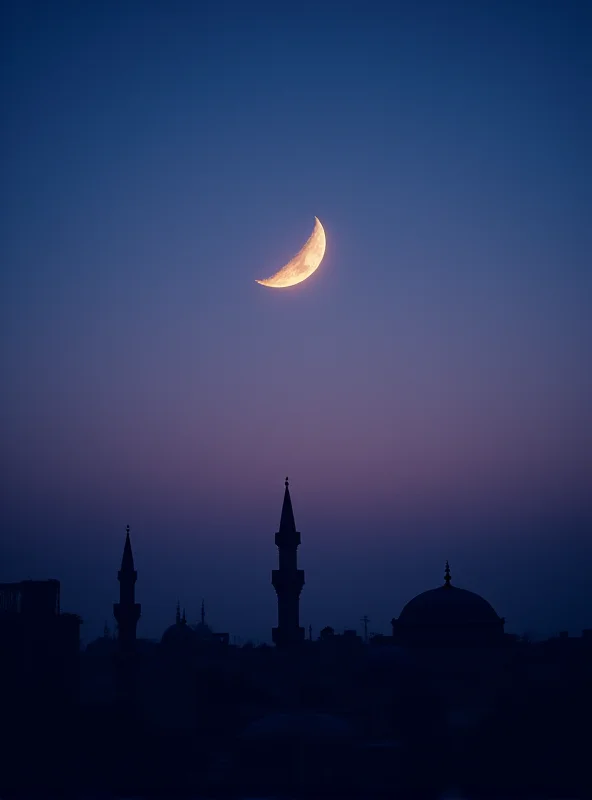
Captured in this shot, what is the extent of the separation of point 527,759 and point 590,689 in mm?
9774

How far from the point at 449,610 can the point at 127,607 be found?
15.8 metres

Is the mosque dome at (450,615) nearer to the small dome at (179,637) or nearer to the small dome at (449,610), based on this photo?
the small dome at (449,610)

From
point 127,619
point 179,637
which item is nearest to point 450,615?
point 127,619

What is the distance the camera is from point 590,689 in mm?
40062

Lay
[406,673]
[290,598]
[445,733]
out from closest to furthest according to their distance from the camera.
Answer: [445,733] → [406,673] → [290,598]

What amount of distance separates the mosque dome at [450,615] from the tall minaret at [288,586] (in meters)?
5.22

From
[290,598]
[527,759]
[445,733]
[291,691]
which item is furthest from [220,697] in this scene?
[527,759]

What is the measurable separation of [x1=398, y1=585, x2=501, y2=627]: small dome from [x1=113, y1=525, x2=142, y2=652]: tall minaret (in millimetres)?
13035

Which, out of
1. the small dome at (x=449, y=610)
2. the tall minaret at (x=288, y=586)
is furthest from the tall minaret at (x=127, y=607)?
the small dome at (x=449, y=610)

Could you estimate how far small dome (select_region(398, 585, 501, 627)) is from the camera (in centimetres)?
4941

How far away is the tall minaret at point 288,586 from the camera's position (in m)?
48.9

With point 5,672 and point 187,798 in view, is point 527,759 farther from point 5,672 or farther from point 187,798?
point 5,672

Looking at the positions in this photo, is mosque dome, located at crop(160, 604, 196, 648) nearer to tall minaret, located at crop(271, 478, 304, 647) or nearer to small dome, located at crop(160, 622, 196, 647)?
small dome, located at crop(160, 622, 196, 647)

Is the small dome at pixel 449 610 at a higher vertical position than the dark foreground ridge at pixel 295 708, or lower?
higher
